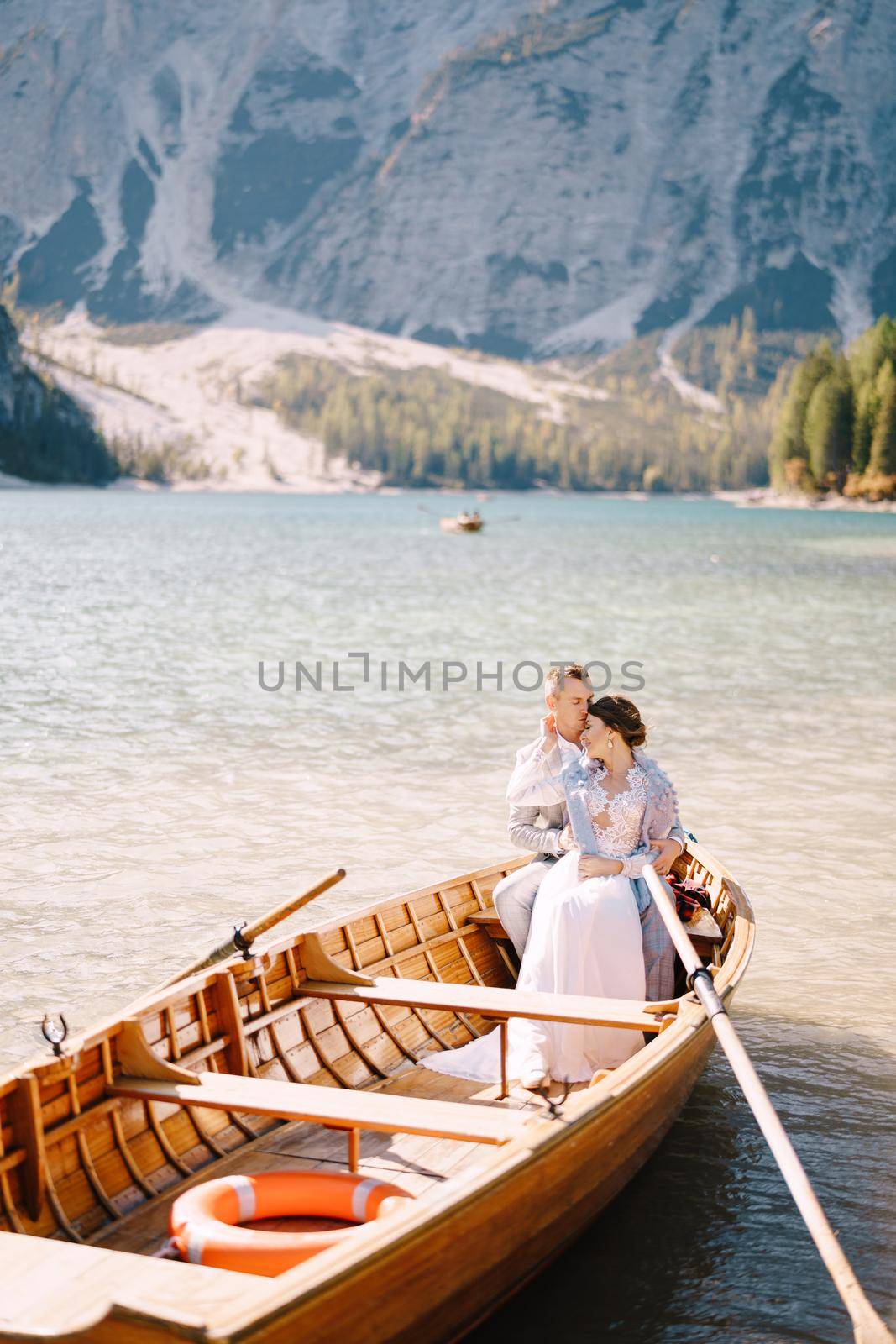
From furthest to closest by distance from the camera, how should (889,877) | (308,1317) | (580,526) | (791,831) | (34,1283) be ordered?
(580,526) → (791,831) → (889,877) → (34,1283) → (308,1317)

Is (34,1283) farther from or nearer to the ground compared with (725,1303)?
farther from the ground

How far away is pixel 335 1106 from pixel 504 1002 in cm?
171

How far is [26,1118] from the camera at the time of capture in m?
6.42

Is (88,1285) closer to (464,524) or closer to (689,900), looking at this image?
(689,900)

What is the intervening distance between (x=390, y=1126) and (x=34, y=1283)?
1762 mm

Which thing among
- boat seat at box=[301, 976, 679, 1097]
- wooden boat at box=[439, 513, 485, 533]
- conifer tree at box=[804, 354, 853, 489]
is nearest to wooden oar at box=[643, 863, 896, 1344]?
boat seat at box=[301, 976, 679, 1097]

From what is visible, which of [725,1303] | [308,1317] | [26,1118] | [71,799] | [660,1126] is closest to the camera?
[308,1317]

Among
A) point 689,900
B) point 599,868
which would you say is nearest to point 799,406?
point 689,900

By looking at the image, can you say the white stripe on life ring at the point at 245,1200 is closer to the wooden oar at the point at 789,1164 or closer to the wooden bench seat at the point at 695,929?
the wooden oar at the point at 789,1164

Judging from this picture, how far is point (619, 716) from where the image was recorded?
30.1 feet

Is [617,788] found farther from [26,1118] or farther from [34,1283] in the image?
[34,1283]

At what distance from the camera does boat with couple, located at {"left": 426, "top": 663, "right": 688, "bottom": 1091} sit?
877 cm

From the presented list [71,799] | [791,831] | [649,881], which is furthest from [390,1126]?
[71,799]

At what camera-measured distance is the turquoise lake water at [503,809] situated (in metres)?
7.72
